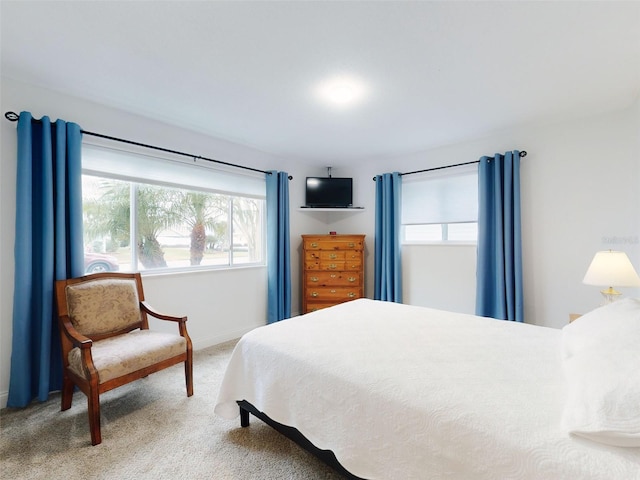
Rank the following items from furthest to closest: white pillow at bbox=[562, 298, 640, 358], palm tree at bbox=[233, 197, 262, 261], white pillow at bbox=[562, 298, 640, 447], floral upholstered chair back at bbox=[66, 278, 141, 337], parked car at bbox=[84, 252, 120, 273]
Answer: palm tree at bbox=[233, 197, 262, 261] → parked car at bbox=[84, 252, 120, 273] → floral upholstered chair back at bbox=[66, 278, 141, 337] → white pillow at bbox=[562, 298, 640, 358] → white pillow at bbox=[562, 298, 640, 447]

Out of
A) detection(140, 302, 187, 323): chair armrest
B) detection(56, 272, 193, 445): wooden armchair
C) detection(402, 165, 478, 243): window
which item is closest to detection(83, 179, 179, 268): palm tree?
detection(56, 272, 193, 445): wooden armchair

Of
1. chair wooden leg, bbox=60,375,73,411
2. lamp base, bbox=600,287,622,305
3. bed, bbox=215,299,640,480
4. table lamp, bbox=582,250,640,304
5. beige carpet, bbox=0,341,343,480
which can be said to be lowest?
beige carpet, bbox=0,341,343,480

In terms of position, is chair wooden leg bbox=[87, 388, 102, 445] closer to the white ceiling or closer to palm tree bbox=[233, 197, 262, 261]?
the white ceiling

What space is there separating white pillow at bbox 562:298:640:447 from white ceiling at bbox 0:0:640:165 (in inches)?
62.6

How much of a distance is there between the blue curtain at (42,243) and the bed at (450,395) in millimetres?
1502

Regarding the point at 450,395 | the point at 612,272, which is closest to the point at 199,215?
the point at 450,395

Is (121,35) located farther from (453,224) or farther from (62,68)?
(453,224)

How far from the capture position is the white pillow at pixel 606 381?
0.87 metres

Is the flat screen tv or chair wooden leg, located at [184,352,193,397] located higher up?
the flat screen tv

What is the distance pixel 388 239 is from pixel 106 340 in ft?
10.4

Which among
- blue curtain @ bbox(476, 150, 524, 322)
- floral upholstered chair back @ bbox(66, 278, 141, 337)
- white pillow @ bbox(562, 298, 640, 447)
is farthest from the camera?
blue curtain @ bbox(476, 150, 524, 322)

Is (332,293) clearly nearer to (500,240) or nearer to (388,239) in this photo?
(388,239)

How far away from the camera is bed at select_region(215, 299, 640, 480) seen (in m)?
0.89

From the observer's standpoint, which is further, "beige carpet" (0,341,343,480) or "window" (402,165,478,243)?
"window" (402,165,478,243)
